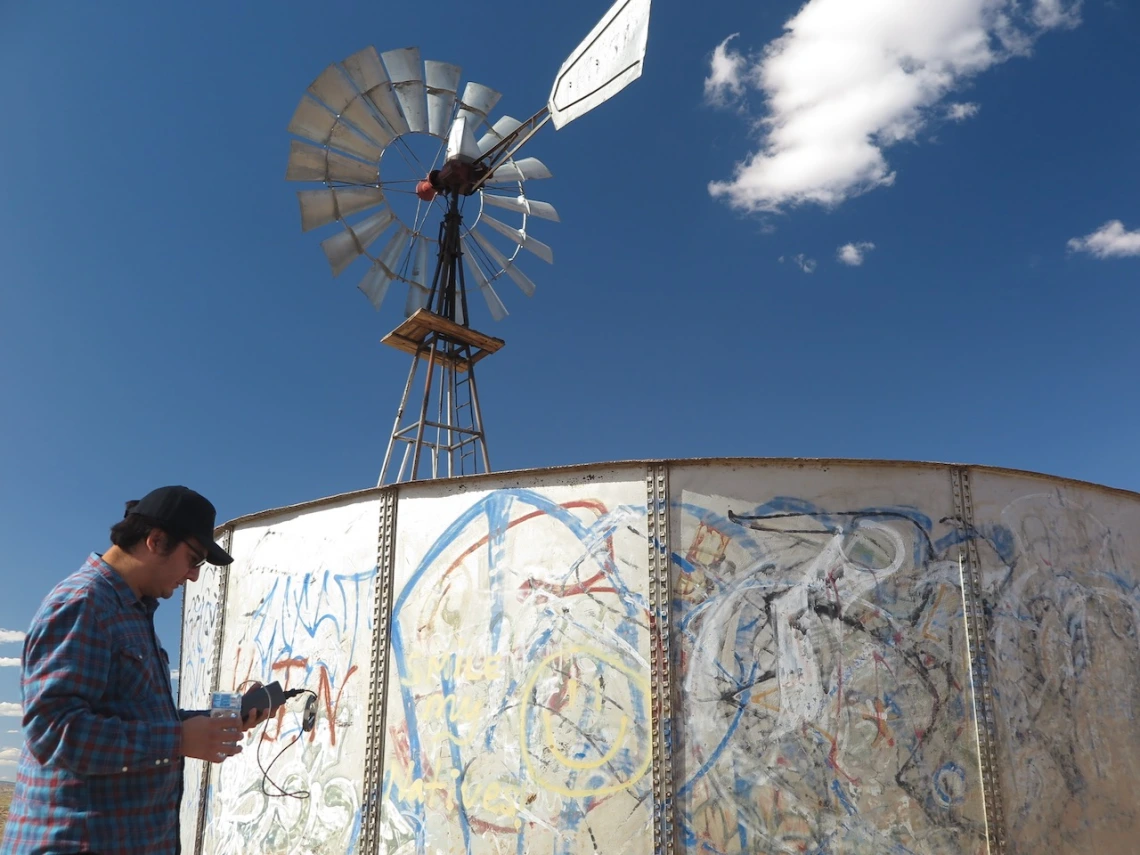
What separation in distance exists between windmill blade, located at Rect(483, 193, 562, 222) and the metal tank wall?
855 centimetres

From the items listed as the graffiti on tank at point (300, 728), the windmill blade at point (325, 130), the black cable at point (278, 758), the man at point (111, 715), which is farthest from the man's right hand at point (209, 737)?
the windmill blade at point (325, 130)

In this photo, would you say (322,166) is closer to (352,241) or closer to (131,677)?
(352,241)

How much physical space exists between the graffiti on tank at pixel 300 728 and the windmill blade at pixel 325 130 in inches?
310

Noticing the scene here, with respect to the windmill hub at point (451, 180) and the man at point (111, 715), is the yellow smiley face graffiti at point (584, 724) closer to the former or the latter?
the man at point (111, 715)

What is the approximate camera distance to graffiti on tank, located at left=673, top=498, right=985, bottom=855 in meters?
7.36

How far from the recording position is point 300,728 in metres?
8.91

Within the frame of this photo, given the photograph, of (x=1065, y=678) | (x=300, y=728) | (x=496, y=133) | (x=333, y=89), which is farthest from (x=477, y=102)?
(x=1065, y=678)

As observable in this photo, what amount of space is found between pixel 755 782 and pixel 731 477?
2706 mm

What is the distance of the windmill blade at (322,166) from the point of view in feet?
46.0

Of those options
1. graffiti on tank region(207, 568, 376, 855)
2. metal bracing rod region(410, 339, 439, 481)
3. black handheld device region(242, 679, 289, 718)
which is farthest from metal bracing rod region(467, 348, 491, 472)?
black handheld device region(242, 679, 289, 718)

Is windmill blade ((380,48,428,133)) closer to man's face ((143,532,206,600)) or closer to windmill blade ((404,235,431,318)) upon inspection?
→ windmill blade ((404,235,431,318))

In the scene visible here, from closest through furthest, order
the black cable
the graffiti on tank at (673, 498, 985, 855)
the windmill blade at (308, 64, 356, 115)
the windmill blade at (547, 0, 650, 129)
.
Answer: the graffiti on tank at (673, 498, 985, 855) → the black cable → the windmill blade at (547, 0, 650, 129) → the windmill blade at (308, 64, 356, 115)

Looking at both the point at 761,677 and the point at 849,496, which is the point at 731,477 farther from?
the point at 761,677

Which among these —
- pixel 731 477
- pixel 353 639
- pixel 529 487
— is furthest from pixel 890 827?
pixel 353 639
